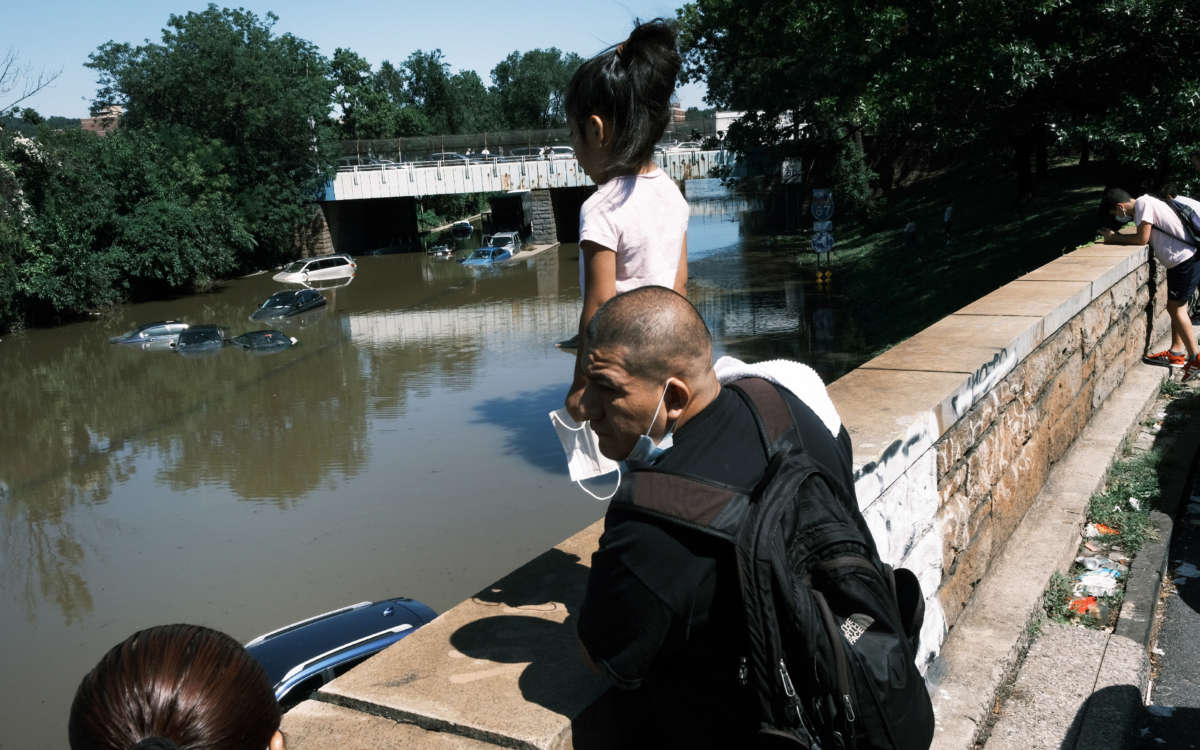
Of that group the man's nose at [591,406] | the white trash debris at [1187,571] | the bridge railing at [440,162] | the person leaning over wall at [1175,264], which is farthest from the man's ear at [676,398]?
the bridge railing at [440,162]

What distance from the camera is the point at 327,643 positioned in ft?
26.7

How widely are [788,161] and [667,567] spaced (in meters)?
42.7

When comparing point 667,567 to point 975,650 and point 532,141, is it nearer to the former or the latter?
point 975,650

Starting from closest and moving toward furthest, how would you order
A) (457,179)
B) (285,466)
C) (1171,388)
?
(1171,388) < (285,466) < (457,179)

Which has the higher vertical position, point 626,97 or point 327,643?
point 626,97

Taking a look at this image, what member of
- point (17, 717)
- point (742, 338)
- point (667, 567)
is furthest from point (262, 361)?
point (667, 567)

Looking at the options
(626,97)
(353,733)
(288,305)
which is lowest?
(288,305)

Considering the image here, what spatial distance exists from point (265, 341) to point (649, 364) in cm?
3367

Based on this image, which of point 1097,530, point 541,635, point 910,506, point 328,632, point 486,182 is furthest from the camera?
point 486,182

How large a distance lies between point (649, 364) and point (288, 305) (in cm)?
4037

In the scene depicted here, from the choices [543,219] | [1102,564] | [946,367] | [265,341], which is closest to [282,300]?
[265,341]

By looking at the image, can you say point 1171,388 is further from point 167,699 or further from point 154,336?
point 154,336

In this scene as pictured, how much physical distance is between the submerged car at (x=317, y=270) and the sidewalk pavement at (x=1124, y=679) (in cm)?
4834

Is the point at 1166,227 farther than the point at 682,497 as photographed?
Yes
